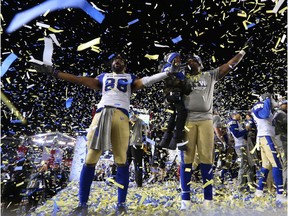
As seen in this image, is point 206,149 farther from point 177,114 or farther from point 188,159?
point 177,114

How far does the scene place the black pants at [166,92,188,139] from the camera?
3.02m

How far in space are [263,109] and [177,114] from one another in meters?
1.53

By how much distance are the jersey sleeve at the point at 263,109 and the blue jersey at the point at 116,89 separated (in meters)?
1.90

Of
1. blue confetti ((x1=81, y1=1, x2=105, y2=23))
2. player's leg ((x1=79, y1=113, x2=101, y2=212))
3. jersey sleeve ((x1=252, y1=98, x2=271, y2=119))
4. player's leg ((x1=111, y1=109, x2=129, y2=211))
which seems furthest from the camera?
jersey sleeve ((x1=252, y1=98, x2=271, y2=119))

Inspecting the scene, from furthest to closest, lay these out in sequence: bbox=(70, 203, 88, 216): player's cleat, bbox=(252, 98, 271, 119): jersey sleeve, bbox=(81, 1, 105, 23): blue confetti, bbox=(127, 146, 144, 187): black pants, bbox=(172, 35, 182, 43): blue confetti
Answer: bbox=(127, 146, 144, 187): black pants, bbox=(172, 35, 182, 43): blue confetti, bbox=(252, 98, 271, 119): jersey sleeve, bbox=(81, 1, 105, 23): blue confetti, bbox=(70, 203, 88, 216): player's cleat

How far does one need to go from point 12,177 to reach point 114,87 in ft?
5.81

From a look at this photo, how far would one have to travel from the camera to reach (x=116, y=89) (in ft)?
9.57

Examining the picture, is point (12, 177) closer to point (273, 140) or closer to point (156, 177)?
point (273, 140)

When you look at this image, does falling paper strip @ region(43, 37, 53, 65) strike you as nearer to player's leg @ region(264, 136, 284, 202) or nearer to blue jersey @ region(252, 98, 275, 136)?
blue jersey @ region(252, 98, 275, 136)

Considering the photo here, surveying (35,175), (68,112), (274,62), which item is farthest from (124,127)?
(68,112)

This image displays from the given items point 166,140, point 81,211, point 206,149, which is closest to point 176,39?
point 166,140

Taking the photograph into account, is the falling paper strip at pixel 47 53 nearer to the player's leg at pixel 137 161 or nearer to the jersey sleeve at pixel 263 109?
the jersey sleeve at pixel 263 109

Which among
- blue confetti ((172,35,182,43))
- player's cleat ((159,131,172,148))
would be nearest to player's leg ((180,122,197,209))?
player's cleat ((159,131,172,148))

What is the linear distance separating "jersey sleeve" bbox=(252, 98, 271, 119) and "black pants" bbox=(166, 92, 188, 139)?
1.41 meters
